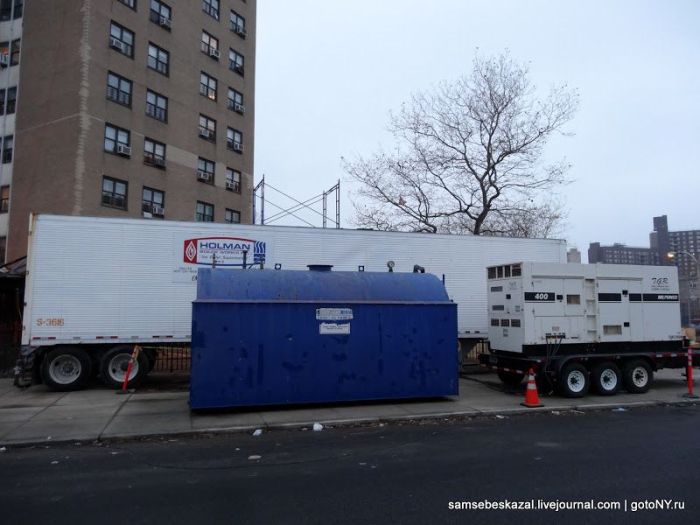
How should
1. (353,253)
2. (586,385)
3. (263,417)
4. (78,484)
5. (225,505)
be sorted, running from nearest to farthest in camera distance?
1. (225,505)
2. (78,484)
3. (263,417)
4. (586,385)
5. (353,253)

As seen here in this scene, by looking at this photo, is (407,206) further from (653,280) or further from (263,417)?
(263,417)

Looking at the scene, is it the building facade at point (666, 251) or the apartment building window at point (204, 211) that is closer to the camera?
the apartment building window at point (204, 211)

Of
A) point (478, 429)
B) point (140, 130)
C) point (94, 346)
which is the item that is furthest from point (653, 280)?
point (140, 130)

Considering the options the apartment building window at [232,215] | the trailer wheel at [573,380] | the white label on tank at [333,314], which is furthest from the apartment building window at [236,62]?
the trailer wheel at [573,380]

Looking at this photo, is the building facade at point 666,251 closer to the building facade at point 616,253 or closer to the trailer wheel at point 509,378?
the building facade at point 616,253

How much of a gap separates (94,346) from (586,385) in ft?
39.2

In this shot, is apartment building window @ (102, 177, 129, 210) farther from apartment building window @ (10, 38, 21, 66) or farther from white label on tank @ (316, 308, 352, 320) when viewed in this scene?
white label on tank @ (316, 308, 352, 320)

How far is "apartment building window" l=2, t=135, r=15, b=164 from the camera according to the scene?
95.8ft

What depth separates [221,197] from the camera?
34250mm

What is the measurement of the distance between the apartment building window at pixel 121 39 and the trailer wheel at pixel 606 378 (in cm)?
2760

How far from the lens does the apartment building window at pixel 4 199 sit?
2859 centimetres

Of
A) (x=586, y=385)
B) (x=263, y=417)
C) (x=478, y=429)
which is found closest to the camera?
(x=478, y=429)

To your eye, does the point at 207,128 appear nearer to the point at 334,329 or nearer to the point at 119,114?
the point at 119,114

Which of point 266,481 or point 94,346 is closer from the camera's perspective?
point 266,481
